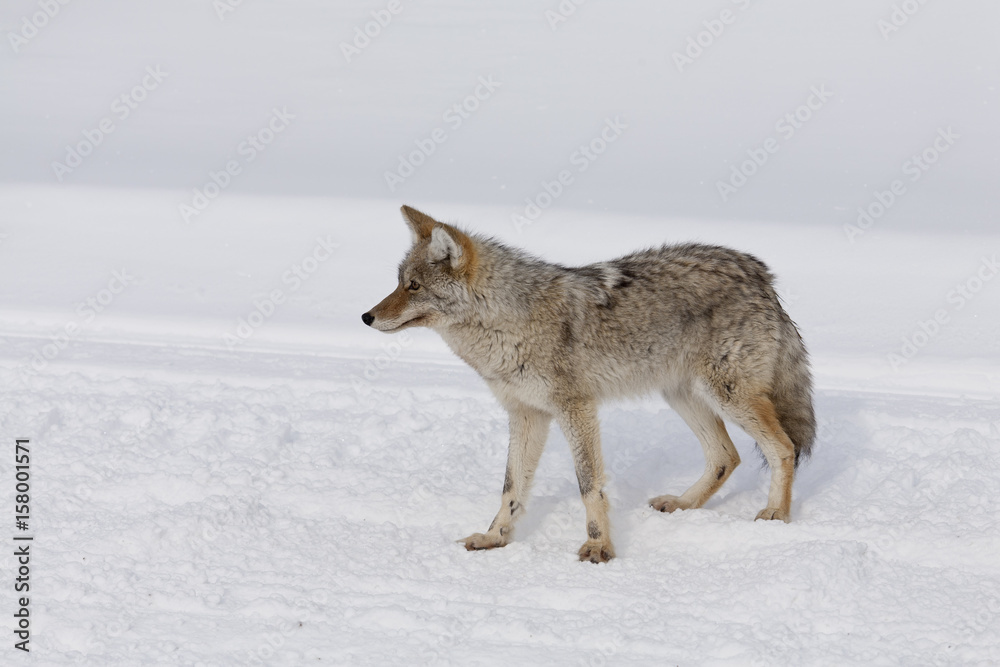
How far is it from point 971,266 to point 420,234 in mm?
9690

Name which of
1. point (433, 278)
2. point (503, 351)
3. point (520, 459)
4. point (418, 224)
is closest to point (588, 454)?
point (520, 459)

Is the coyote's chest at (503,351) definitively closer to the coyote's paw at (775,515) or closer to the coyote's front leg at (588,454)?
the coyote's front leg at (588,454)

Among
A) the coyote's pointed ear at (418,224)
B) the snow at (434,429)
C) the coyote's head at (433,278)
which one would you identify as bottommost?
the snow at (434,429)

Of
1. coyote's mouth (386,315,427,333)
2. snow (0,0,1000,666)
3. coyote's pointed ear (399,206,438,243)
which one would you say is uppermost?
coyote's pointed ear (399,206,438,243)

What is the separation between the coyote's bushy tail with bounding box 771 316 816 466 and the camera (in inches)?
233

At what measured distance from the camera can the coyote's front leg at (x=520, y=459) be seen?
5594 millimetres

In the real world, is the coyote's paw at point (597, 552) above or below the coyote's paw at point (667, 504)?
above

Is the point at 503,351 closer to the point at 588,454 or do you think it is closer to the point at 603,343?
the point at 603,343

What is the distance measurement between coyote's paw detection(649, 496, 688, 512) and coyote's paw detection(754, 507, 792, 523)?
51cm

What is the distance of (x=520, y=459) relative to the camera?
225 inches

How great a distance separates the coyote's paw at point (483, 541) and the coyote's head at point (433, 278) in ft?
4.13

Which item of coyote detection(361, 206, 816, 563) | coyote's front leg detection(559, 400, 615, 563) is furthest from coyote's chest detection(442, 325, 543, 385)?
coyote's front leg detection(559, 400, 615, 563)

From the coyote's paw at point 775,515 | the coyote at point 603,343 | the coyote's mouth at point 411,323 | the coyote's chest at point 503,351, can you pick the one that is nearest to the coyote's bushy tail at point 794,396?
the coyote at point 603,343

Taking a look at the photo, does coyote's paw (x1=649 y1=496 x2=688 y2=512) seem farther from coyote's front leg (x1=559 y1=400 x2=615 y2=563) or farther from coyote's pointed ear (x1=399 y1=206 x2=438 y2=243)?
coyote's pointed ear (x1=399 y1=206 x2=438 y2=243)
